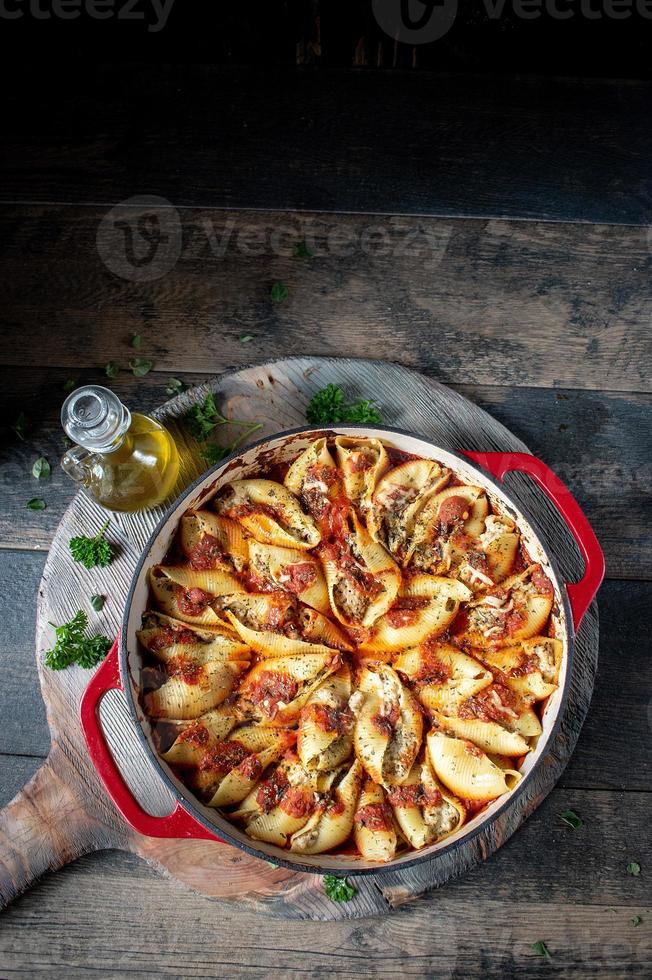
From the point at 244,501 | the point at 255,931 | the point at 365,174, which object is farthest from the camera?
the point at 365,174

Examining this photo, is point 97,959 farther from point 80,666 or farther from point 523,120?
point 523,120

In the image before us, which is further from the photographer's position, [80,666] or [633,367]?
[633,367]

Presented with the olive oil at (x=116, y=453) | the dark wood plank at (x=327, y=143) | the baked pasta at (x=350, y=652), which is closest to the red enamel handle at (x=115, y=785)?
the baked pasta at (x=350, y=652)

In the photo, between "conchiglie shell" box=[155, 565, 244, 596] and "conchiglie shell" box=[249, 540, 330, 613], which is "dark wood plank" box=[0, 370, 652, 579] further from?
"conchiglie shell" box=[249, 540, 330, 613]

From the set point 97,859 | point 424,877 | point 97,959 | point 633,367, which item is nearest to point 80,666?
point 97,859

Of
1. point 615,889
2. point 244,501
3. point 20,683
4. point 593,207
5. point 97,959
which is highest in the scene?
point 593,207

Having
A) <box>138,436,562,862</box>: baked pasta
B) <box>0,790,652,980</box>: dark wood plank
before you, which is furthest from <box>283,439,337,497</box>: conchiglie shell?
<box>0,790,652,980</box>: dark wood plank

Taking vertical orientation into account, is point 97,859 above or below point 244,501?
below
